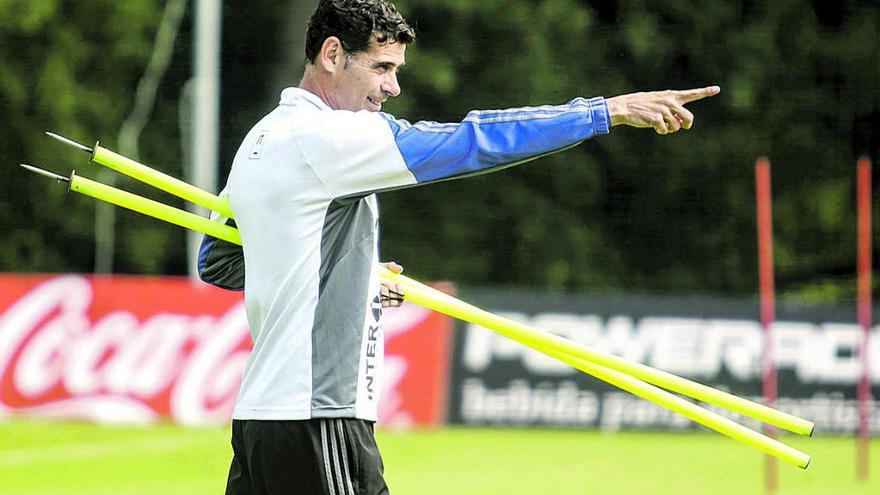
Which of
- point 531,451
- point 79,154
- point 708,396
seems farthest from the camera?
point 79,154

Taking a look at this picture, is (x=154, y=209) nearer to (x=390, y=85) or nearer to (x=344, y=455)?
(x=390, y=85)

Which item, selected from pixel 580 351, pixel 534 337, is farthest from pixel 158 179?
pixel 580 351

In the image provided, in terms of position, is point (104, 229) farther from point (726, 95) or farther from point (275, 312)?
point (275, 312)

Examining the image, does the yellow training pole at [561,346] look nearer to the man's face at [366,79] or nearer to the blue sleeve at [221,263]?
the blue sleeve at [221,263]

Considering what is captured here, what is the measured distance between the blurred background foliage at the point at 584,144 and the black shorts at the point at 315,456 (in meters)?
19.8

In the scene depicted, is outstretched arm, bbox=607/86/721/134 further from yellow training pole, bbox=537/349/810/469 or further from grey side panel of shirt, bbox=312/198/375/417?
yellow training pole, bbox=537/349/810/469

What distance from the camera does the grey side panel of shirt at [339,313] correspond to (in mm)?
4188

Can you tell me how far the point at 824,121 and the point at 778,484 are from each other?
1370 cm

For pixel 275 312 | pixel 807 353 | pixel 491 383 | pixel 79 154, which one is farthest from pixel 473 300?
pixel 275 312

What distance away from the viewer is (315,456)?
4.19 meters

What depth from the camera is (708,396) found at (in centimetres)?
479

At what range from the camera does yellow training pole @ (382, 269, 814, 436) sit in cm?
478

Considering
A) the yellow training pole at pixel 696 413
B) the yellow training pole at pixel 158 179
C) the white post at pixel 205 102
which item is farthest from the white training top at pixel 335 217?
the white post at pixel 205 102

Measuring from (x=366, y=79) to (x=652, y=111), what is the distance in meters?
0.76
